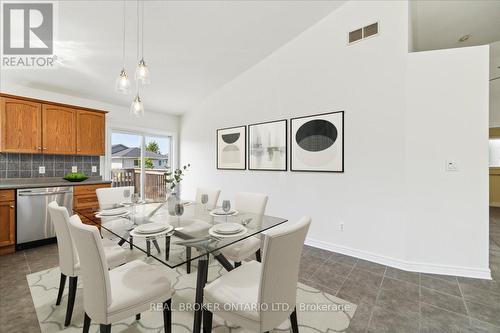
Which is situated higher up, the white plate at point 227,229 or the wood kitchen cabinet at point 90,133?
the wood kitchen cabinet at point 90,133

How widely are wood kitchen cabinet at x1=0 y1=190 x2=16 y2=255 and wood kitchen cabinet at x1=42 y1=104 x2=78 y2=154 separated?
83 cm

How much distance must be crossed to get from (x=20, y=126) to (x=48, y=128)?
0.31m

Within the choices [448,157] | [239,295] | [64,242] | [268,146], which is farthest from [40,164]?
[448,157]

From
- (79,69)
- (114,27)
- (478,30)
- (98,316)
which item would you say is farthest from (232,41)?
(478,30)

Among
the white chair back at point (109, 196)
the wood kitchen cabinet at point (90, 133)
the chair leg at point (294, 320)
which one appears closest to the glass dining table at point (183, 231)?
the white chair back at point (109, 196)

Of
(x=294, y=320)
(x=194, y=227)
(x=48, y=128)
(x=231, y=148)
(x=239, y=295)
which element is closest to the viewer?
(x=239, y=295)

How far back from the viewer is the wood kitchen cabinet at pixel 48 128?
10.3 feet

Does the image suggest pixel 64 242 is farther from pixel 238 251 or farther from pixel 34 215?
pixel 34 215

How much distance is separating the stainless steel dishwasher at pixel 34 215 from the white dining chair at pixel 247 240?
282 centimetres

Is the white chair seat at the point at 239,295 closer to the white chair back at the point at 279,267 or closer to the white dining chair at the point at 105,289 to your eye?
the white chair back at the point at 279,267

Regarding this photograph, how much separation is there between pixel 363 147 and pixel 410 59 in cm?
111

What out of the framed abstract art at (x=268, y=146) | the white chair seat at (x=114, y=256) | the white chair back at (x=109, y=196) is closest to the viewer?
the white chair seat at (x=114, y=256)

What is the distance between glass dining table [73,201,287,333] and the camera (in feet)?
4.64

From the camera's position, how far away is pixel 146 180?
204 inches
